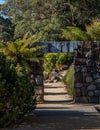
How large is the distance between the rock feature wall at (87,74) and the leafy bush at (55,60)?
15070mm

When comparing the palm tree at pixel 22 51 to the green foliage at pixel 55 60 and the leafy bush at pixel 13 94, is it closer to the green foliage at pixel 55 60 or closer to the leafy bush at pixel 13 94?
the leafy bush at pixel 13 94

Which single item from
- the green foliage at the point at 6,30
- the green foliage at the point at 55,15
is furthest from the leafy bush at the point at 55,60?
the green foliage at the point at 6,30

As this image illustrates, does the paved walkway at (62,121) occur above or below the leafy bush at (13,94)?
below

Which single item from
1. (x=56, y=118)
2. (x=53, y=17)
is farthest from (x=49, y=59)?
(x=56, y=118)

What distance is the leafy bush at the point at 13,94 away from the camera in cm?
972

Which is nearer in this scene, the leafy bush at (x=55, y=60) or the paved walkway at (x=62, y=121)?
the paved walkway at (x=62, y=121)

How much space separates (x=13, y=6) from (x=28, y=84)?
1433 inches

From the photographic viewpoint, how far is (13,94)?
9805mm

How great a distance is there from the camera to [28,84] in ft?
33.9

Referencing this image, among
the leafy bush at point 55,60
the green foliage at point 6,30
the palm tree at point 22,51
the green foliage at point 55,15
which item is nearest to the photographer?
the palm tree at point 22,51

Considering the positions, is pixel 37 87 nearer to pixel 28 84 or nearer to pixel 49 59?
pixel 28 84

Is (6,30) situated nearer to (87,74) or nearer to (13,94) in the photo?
(87,74)

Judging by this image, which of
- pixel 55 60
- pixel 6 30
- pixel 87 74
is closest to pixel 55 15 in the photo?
pixel 55 60

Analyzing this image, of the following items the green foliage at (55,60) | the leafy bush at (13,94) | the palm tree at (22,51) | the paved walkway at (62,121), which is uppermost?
the green foliage at (55,60)
